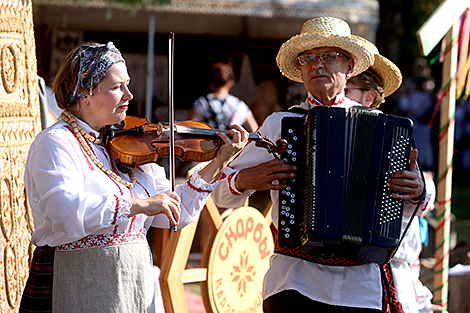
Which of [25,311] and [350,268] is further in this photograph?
[350,268]

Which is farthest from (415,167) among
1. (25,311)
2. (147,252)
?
(25,311)

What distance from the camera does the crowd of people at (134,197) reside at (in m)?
2.12

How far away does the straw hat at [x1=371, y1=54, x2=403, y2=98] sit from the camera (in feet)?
10.7

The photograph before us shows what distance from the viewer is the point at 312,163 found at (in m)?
2.59

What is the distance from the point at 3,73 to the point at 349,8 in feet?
16.8

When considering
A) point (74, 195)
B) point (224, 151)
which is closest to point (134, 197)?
point (74, 195)

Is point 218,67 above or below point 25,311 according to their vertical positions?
above

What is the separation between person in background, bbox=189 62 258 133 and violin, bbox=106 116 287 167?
326 cm

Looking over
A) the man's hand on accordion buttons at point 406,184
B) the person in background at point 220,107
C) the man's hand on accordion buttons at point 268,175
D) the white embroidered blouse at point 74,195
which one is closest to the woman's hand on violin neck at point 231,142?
the man's hand on accordion buttons at point 268,175

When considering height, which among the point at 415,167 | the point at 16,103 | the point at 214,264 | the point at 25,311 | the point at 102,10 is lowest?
the point at 214,264

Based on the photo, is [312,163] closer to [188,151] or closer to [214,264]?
[188,151]

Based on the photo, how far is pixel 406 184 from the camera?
260 cm

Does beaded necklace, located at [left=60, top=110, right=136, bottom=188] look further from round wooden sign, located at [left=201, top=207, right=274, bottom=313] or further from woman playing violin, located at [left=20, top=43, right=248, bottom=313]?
round wooden sign, located at [left=201, top=207, right=274, bottom=313]

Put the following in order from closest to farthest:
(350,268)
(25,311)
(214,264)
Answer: (25,311) → (350,268) → (214,264)
